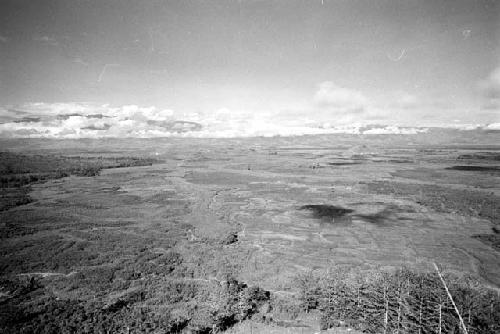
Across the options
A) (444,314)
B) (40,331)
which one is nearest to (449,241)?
(444,314)

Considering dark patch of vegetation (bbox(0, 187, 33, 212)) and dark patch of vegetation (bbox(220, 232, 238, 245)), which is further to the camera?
dark patch of vegetation (bbox(0, 187, 33, 212))

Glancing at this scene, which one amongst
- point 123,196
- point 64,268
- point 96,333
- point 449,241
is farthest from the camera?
point 123,196

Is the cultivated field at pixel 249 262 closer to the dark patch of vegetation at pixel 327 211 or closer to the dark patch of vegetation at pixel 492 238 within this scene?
the dark patch of vegetation at pixel 492 238

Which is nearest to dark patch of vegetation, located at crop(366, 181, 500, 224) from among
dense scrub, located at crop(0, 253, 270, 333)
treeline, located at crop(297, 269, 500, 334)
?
treeline, located at crop(297, 269, 500, 334)

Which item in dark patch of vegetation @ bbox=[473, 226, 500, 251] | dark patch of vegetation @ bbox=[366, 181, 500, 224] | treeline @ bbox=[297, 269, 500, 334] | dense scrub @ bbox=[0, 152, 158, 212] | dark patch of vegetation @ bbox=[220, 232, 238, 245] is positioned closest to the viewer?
treeline @ bbox=[297, 269, 500, 334]

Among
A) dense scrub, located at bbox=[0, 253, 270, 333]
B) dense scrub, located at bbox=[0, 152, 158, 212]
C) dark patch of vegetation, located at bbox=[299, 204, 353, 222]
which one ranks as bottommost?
dense scrub, located at bbox=[0, 152, 158, 212]

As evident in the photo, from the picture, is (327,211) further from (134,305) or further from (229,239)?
(134,305)

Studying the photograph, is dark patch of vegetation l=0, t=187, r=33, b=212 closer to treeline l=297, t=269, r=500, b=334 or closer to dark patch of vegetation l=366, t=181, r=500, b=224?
treeline l=297, t=269, r=500, b=334

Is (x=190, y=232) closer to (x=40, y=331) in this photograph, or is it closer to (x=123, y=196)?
(x=40, y=331)

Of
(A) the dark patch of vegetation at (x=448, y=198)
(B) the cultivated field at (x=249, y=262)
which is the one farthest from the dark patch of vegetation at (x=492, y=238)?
(A) the dark patch of vegetation at (x=448, y=198)
